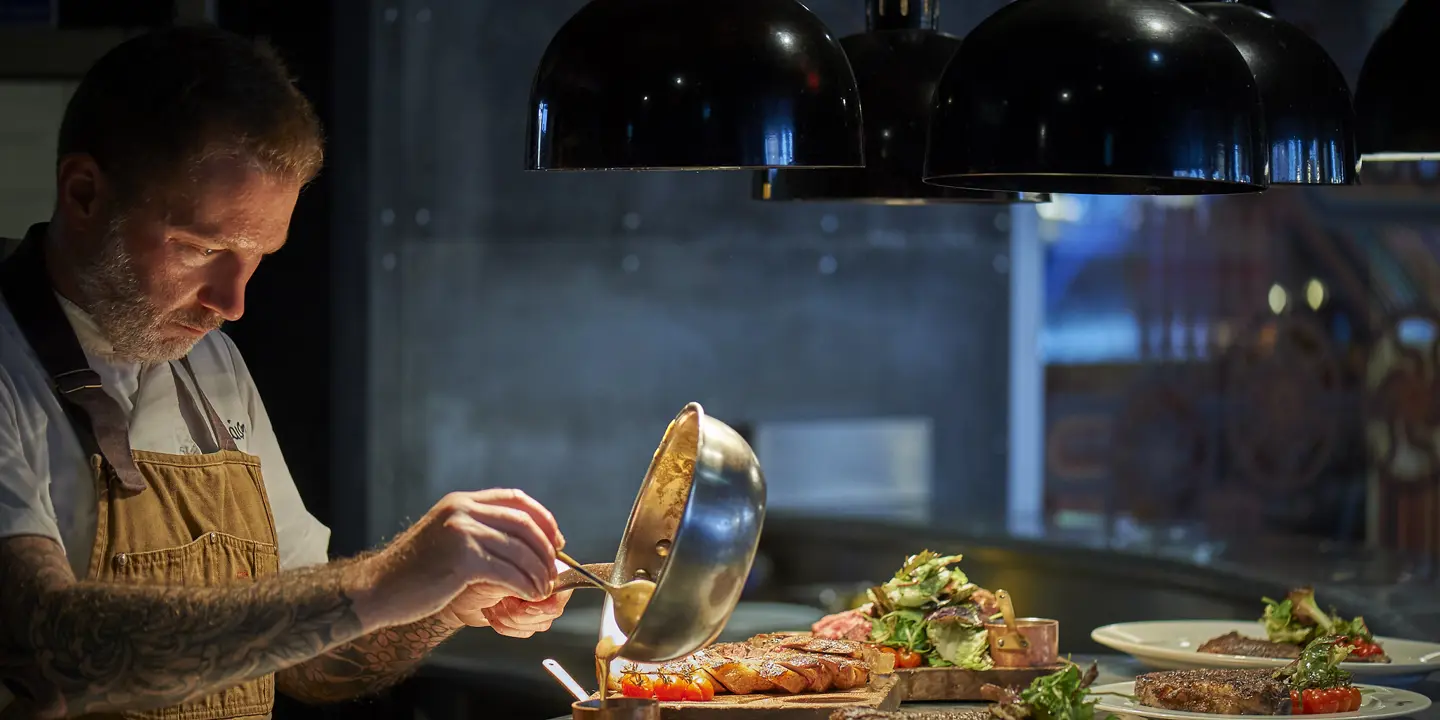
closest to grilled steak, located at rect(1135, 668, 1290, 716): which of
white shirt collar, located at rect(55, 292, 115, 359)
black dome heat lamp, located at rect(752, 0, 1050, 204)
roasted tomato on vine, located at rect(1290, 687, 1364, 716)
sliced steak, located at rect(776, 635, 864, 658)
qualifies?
roasted tomato on vine, located at rect(1290, 687, 1364, 716)

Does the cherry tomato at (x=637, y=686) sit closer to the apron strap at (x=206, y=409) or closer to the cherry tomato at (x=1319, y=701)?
the apron strap at (x=206, y=409)

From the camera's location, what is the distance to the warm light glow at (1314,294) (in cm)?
755

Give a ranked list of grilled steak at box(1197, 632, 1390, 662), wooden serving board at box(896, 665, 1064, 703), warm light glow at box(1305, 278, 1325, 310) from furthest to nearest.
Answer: warm light glow at box(1305, 278, 1325, 310), grilled steak at box(1197, 632, 1390, 662), wooden serving board at box(896, 665, 1064, 703)

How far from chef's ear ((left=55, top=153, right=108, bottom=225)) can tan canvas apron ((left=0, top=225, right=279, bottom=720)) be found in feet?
0.32

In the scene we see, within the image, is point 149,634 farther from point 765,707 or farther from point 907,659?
point 907,659

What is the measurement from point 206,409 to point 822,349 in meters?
4.03

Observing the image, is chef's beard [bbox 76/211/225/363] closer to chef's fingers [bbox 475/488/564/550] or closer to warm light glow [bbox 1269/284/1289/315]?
chef's fingers [bbox 475/488/564/550]

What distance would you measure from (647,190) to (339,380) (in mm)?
1455

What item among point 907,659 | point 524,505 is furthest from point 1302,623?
point 524,505

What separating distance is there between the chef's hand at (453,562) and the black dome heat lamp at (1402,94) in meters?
1.38

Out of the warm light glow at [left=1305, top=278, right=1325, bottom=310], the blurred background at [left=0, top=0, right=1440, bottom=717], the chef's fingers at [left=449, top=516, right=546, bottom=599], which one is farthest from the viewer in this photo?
the warm light glow at [left=1305, top=278, right=1325, bottom=310]

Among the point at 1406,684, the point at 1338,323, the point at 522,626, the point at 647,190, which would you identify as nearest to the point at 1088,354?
the point at 1338,323

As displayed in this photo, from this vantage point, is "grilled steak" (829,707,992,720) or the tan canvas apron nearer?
"grilled steak" (829,707,992,720)

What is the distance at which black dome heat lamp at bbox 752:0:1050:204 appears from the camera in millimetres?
2361
